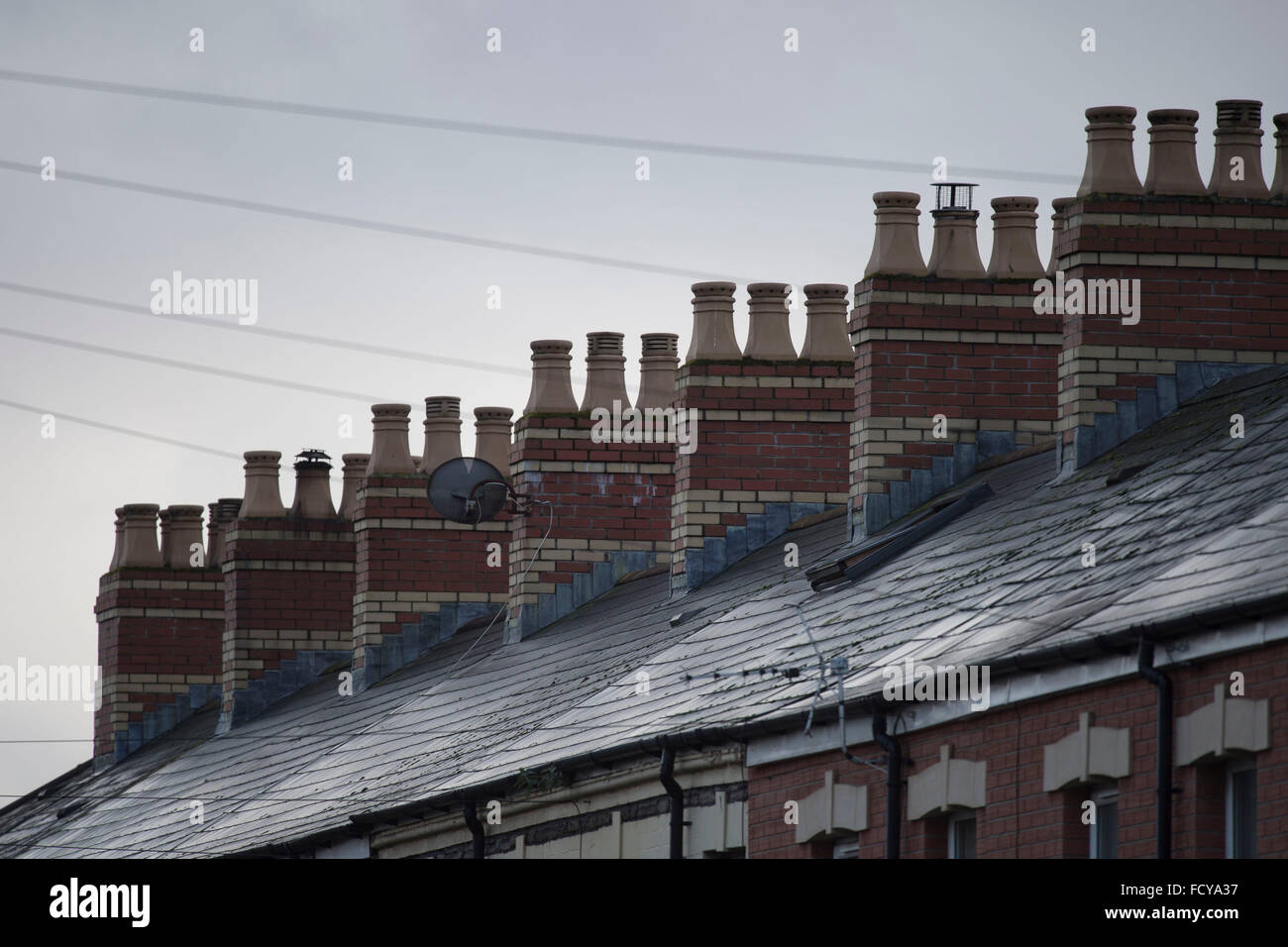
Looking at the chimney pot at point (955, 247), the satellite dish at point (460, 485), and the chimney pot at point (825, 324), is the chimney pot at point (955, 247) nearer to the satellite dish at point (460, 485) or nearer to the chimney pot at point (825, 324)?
the chimney pot at point (825, 324)

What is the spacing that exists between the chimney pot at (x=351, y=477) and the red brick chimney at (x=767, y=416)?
11.2 metres

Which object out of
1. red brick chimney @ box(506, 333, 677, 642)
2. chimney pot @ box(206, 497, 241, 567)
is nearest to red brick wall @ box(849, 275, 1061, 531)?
red brick chimney @ box(506, 333, 677, 642)

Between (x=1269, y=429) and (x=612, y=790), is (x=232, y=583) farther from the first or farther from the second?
(x=1269, y=429)

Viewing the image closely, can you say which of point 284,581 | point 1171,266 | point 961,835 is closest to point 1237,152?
point 1171,266

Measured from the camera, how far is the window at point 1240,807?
15.3 meters

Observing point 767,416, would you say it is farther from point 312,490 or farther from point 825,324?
point 312,490

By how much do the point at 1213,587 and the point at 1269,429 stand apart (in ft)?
13.0

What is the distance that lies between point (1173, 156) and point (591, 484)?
10054mm

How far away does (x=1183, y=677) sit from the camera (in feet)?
51.0

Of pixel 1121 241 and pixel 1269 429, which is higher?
pixel 1121 241

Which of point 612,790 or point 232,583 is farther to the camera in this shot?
point 232,583

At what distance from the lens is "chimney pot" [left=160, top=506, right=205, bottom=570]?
143 feet

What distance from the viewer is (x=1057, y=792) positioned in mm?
16609
